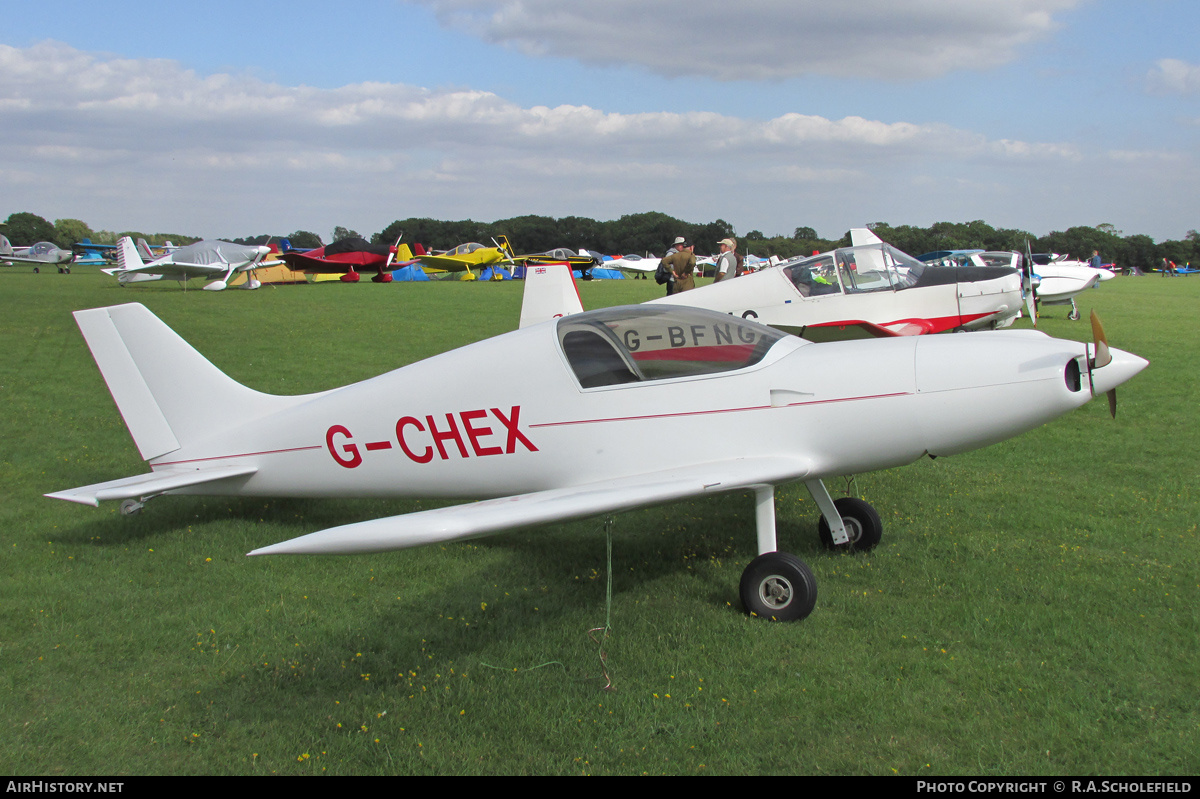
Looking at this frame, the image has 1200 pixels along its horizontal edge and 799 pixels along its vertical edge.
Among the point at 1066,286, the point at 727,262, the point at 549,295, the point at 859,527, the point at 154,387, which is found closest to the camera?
the point at 859,527

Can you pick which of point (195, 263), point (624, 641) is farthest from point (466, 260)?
point (624, 641)

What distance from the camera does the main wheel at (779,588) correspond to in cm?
428

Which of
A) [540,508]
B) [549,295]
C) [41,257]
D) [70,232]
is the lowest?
[540,508]

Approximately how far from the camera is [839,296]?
11383 mm

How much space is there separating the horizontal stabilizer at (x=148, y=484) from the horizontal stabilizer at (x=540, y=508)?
181 centimetres

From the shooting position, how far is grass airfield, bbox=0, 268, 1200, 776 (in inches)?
127

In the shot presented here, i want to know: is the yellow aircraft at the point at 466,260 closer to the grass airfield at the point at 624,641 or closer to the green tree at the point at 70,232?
the grass airfield at the point at 624,641

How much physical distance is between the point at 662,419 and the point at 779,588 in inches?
44.6

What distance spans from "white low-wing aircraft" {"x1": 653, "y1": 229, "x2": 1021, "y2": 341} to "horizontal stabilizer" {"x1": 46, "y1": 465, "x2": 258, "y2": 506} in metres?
7.04

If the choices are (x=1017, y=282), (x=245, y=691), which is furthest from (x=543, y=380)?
(x=1017, y=282)

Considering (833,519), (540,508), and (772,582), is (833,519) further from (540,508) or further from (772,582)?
(540,508)

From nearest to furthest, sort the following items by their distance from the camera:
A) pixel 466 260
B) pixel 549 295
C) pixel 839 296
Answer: pixel 549 295
pixel 839 296
pixel 466 260

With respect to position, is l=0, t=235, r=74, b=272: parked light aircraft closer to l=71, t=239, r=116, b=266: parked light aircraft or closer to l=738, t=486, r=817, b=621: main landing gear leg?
l=71, t=239, r=116, b=266: parked light aircraft
